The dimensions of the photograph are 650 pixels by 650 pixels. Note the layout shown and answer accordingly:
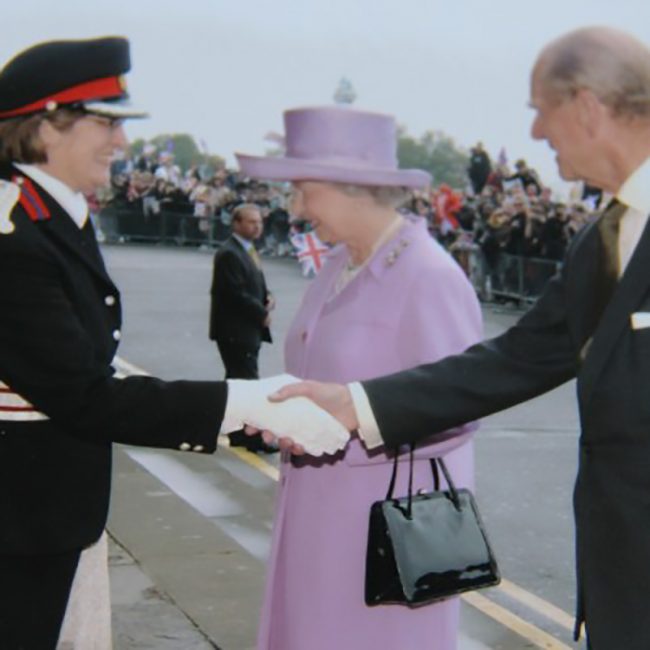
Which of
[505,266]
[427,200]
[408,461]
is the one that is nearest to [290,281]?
[427,200]

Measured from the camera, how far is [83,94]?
3012 mm

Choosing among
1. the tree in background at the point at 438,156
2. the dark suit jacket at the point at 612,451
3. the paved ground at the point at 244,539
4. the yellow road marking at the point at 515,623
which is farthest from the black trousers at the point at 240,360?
the tree in background at the point at 438,156

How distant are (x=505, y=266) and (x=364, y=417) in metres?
17.4

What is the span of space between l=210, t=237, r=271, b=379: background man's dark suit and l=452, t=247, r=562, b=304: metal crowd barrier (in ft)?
31.5

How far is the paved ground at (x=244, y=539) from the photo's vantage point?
5.25 metres

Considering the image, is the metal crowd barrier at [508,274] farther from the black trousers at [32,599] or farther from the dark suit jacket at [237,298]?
the black trousers at [32,599]

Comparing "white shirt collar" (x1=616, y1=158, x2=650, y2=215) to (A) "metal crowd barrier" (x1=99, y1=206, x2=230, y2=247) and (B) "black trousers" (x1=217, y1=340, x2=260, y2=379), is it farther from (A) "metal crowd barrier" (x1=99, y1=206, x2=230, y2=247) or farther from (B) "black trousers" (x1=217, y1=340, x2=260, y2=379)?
(A) "metal crowd barrier" (x1=99, y1=206, x2=230, y2=247)

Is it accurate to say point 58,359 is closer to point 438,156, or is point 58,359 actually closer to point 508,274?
point 508,274

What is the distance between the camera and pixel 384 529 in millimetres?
3219

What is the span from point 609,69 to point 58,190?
1.26 meters

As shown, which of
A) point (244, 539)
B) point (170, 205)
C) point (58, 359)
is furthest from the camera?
point (170, 205)

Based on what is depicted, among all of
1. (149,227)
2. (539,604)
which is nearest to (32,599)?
(539,604)

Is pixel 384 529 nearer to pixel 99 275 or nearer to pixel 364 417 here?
pixel 364 417

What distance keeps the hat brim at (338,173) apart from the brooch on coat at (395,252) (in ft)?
0.56
